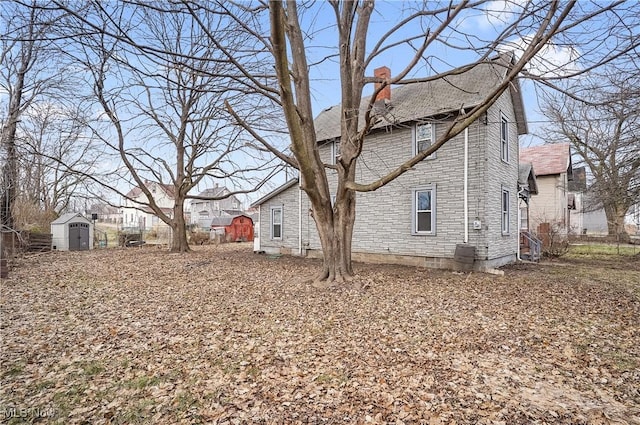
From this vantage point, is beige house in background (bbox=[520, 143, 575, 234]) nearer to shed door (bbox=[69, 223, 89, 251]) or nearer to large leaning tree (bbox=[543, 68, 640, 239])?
large leaning tree (bbox=[543, 68, 640, 239])

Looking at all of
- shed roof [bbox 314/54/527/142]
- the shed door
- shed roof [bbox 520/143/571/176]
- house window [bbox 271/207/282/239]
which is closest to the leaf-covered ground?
shed roof [bbox 314/54/527/142]

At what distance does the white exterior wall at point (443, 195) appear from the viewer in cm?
1026

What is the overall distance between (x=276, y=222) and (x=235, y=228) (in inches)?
522

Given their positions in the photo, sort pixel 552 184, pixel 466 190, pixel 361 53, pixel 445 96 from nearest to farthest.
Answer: pixel 361 53
pixel 466 190
pixel 445 96
pixel 552 184

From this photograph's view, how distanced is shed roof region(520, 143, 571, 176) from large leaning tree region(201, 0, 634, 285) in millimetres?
17437

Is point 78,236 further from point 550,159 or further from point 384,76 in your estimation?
point 550,159

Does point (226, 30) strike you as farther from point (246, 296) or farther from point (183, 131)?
point (183, 131)

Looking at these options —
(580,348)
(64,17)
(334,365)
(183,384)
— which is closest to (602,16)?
(580,348)

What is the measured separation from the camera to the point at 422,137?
11.5m

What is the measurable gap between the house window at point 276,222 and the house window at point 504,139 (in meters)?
9.47

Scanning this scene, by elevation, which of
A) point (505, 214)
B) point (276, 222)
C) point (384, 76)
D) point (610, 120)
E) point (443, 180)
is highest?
point (384, 76)

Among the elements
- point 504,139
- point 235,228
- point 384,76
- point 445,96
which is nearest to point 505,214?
point 504,139

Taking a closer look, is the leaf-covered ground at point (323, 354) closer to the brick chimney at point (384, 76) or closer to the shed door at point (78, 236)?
the brick chimney at point (384, 76)

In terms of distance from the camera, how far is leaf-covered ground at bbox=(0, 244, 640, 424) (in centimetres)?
304
